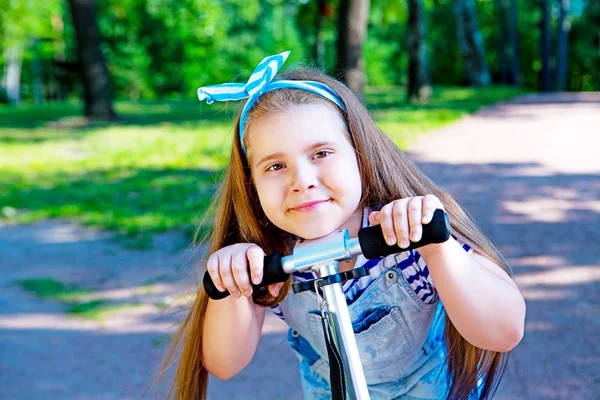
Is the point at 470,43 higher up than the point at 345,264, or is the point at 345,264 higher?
the point at 470,43

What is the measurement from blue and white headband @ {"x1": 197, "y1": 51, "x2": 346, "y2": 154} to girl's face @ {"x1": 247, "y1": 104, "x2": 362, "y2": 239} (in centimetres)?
7

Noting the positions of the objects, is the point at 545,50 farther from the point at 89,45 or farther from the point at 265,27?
the point at 265,27

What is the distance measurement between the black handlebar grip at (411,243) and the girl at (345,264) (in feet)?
0.06

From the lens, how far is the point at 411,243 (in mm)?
1328

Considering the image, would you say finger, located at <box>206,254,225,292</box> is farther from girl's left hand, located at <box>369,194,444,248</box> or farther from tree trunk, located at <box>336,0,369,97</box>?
tree trunk, located at <box>336,0,369,97</box>

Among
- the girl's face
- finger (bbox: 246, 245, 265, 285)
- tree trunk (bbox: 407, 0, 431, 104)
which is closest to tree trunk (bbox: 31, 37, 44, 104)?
tree trunk (bbox: 407, 0, 431, 104)

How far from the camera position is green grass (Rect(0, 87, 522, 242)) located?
6.34 m

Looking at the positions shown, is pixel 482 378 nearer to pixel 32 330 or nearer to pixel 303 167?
pixel 303 167

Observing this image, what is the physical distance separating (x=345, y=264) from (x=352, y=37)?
9970 millimetres

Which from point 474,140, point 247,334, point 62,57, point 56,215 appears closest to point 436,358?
point 247,334

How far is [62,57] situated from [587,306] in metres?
33.5

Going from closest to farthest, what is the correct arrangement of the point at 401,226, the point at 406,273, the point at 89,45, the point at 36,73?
the point at 401,226 < the point at 406,273 < the point at 89,45 < the point at 36,73

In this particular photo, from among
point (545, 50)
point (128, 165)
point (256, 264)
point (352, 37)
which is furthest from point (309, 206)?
point (545, 50)

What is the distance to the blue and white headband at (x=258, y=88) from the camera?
1602mm
